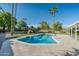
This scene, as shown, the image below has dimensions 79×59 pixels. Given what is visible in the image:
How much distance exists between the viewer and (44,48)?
11.3 ft

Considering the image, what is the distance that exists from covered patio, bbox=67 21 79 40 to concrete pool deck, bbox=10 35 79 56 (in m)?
0.07

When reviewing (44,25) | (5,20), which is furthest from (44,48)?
(5,20)

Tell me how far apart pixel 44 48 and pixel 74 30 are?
0.58 metres

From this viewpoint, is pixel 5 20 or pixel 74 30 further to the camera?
pixel 74 30

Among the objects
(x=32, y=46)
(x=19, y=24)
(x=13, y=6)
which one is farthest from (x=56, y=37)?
(x=13, y=6)

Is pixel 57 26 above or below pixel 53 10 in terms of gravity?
below

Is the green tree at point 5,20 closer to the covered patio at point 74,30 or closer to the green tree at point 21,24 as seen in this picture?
the green tree at point 21,24

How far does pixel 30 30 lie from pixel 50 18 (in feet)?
1.24

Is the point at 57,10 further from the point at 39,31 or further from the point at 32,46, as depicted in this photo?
the point at 32,46

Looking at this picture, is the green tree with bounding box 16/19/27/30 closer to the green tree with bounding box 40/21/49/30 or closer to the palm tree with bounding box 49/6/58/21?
the green tree with bounding box 40/21/49/30

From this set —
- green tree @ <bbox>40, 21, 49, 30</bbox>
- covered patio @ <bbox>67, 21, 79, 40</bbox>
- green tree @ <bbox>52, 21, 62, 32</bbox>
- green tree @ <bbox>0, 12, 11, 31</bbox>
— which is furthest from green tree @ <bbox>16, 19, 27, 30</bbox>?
covered patio @ <bbox>67, 21, 79, 40</bbox>

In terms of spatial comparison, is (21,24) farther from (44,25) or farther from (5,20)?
(44,25)

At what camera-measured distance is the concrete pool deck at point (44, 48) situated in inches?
134

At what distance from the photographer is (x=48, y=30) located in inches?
137
